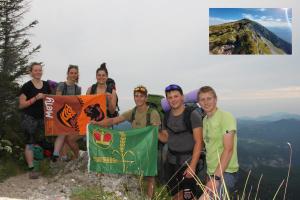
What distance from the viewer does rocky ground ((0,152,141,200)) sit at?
885 centimetres

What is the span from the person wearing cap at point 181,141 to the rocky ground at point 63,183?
9.30 ft

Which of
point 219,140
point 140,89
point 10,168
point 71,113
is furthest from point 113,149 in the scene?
point 219,140

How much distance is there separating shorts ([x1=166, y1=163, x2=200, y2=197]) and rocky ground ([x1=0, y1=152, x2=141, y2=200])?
Result: 267 cm

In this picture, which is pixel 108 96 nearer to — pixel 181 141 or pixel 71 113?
pixel 71 113

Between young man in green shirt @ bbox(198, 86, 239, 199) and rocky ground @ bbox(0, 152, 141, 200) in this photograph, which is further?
rocky ground @ bbox(0, 152, 141, 200)

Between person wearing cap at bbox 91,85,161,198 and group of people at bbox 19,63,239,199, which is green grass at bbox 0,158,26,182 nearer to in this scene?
group of people at bbox 19,63,239,199

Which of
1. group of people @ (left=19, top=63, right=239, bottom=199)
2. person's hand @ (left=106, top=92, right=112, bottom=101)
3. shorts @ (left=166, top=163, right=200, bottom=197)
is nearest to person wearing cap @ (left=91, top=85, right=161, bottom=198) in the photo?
group of people @ (left=19, top=63, right=239, bottom=199)

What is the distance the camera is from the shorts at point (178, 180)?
19.1ft

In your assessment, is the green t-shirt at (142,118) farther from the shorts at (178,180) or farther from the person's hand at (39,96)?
the person's hand at (39,96)

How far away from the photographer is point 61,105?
32.1 ft

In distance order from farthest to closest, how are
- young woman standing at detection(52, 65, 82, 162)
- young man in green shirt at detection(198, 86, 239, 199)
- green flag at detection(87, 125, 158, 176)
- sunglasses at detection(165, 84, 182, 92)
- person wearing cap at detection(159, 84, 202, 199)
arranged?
young woman standing at detection(52, 65, 82, 162) → green flag at detection(87, 125, 158, 176) → sunglasses at detection(165, 84, 182, 92) → person wearing cap at detection(159, 84, 202, 199) → young man in green shirt at detection(198, 86, 239, 199)

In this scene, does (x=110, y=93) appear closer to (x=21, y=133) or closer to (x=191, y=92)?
(x=191, y=92)

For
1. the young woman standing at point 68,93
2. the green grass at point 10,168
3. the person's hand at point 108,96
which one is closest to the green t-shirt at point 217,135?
the person's hand at point 108,96

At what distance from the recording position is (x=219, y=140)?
4.91 m
